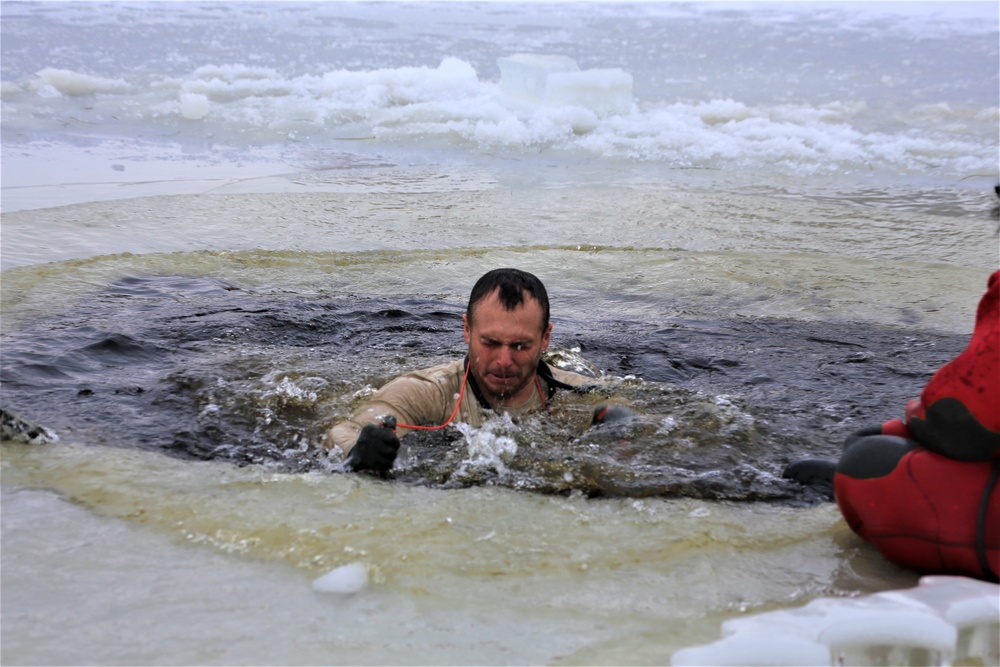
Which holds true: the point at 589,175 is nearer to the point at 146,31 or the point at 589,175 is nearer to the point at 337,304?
the point at 337,304

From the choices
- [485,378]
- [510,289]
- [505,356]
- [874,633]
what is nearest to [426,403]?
[485,378]

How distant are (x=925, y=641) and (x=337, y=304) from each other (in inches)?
162

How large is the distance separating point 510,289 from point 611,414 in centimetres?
68

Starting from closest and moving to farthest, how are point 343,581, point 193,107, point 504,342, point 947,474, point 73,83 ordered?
point 343,581 → point 947,474 → point 504,342 → point 193,107 → point 73,83

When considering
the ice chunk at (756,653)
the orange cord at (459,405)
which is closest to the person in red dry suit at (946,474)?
the ice chunk at (756,653)

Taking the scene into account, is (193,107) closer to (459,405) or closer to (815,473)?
(459,405)

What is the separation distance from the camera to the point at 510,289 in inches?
154

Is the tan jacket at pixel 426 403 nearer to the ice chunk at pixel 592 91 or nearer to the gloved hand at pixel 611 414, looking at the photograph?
the gloved hand at pixel 611 414

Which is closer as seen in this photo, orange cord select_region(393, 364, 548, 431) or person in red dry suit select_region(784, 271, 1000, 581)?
person in red dry suit select_region(784, 271, 1000, 581)

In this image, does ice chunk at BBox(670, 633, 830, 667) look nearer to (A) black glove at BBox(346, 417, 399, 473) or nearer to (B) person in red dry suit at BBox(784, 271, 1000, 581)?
(B) person in red dry suit at BBox(784, 271, 1000, 581)

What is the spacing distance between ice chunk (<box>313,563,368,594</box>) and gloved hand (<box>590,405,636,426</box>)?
1636 millimetres

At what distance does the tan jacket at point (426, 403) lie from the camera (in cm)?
383

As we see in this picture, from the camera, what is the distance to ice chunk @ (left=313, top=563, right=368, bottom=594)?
2570 millimetres

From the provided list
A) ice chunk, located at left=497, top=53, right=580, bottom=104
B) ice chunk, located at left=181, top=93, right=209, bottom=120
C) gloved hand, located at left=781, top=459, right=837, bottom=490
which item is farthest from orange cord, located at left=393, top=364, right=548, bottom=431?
ice chunk, located at left=497, top=53, right=580, bottom=104
